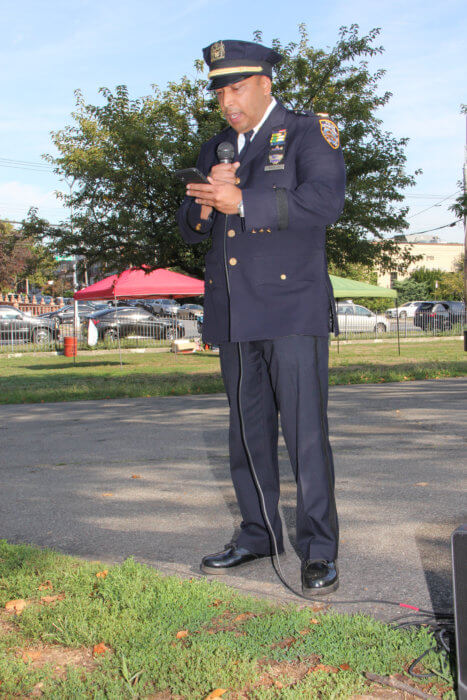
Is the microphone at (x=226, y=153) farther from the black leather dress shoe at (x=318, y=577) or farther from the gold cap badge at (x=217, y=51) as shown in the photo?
the black leather dress shoe at (x=318, y=577)

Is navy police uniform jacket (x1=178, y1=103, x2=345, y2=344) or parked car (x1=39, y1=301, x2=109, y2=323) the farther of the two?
parked car (x1=39, y1=301, x2=109, y2=323)

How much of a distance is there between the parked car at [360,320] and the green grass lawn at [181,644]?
100 feet

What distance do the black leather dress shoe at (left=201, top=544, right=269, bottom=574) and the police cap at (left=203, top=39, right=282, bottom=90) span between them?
6.37 feet

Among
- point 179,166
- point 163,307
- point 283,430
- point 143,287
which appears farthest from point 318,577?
point 163,307

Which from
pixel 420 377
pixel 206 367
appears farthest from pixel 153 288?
pixel 420 377

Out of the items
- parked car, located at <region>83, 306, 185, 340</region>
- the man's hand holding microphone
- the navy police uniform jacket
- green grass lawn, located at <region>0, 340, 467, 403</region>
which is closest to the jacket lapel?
the navy police uniform jacket

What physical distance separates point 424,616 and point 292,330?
116 cm

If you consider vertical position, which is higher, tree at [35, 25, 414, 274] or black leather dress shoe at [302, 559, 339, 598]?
tree at [35, 25, 414, 274]

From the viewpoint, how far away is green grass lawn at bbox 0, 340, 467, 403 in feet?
36.1

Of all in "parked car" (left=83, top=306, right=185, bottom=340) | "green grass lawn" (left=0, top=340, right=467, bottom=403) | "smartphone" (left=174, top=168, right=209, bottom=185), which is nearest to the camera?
"smartphone" (left=174, top=168, right=209, bottom=185)

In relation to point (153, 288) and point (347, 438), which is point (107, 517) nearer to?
point (347, 438)

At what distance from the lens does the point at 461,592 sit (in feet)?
5.73

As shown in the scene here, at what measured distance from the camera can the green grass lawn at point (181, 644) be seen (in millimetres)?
2033

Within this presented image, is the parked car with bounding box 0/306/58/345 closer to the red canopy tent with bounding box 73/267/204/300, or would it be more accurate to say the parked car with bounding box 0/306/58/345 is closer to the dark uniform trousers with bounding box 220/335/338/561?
the red canopy tent with bounding box 73/267/204/300
